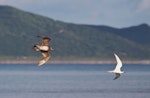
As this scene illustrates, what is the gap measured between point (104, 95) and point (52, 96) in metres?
7.20

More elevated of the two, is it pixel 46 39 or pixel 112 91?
pixel 112 91

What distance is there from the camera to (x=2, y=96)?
9275 centimetres

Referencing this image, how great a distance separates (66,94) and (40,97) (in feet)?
21.5

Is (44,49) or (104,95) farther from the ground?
(104,95)

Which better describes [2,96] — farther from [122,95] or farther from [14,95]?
[122,95]

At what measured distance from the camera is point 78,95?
94.7 metres

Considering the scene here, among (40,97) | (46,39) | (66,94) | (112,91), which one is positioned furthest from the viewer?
(112,91)

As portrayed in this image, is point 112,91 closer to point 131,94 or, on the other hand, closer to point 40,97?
point 131,94

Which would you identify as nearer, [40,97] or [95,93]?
[40,97]

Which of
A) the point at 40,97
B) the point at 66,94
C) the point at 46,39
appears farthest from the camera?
the point at 66,94

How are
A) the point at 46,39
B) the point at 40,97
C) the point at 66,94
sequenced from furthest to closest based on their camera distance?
the point at 66,94 < the point at 40,97 < the point at 46,39

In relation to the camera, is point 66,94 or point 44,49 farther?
Result: point 66,94

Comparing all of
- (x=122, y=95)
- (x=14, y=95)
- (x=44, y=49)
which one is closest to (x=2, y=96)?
(x=14, y=95)

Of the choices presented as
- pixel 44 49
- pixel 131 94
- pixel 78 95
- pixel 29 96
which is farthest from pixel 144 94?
pixel 44 49
